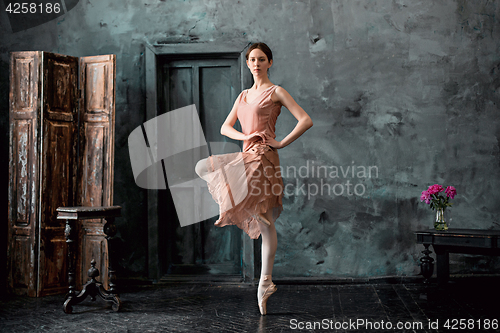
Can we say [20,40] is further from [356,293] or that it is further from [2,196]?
[356,293]

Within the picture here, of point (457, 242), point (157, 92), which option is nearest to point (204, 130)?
point (157, 92)

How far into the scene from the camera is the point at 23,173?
4.24m

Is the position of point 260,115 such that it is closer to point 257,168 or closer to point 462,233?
point 257,168

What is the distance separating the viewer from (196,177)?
494 cm

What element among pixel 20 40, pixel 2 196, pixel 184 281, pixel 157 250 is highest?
pixel 20 40

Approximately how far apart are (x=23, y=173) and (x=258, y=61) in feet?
9.49

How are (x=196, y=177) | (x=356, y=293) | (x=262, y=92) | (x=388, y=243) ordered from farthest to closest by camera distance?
(x=196, y=177), (x=388, y=243), (x=356, y=293), (x=262, y=92)

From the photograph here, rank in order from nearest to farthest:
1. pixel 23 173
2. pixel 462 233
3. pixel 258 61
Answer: pixel 258 61
pixel 462 233
pixel 23 173

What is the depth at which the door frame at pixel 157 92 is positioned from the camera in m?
4.69

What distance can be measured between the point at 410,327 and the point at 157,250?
2.95 metres

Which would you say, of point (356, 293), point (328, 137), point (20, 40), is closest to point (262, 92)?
point (328, 137)

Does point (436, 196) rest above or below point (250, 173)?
below

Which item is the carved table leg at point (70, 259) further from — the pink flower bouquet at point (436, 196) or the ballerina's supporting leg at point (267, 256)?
the pink flower bouquet at point (436, 196)

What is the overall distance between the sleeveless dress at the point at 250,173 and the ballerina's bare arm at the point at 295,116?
5cm
